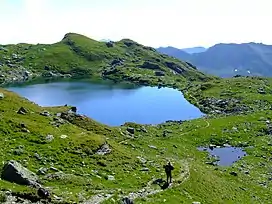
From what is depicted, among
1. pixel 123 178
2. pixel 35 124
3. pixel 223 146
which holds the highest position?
pixel 35 124

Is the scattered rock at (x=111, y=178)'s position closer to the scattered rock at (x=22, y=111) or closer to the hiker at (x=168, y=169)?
the hiker at (x=168, y=169)

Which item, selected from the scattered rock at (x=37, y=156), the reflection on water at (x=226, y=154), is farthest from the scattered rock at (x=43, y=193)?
the reflection on water at (x=226, y=154)

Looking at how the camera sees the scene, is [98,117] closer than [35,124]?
No

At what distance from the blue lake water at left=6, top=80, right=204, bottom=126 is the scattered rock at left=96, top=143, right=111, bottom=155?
52.4 m

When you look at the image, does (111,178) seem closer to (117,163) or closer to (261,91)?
(117,163)

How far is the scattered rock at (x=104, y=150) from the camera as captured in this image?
50.7 meters

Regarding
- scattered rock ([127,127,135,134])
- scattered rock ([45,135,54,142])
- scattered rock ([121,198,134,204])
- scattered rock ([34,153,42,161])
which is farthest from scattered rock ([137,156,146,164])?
scattered rock ([127,127,135,134])

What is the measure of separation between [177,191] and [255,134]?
1909 inches

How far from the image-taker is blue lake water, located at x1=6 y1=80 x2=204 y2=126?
118125 mm

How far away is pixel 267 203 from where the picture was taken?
50.2 m

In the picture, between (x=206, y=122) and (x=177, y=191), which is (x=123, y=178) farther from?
(x=206, y=122)

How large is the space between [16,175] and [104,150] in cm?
1641

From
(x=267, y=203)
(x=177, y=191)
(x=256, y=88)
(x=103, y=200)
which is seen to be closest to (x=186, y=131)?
(x=267, y=203)

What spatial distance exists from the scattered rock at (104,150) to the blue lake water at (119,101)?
172 feet
